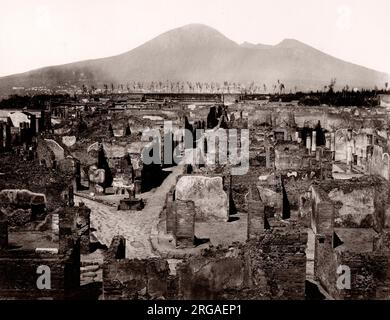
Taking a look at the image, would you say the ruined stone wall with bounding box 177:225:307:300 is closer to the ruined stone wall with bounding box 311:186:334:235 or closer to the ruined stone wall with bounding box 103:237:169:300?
the ruined stone wall with bounding box 103:237:169:300

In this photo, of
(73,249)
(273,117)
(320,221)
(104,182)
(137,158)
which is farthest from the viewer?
(273,117)

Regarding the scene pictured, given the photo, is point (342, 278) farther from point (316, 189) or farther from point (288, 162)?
point (288, 162)

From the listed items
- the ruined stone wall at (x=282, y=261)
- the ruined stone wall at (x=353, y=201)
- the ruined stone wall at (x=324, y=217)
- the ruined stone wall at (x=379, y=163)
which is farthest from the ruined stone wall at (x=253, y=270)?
the ruined stone wall at (x=379, y=163)

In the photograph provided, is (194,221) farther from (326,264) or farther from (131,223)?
(326,264)

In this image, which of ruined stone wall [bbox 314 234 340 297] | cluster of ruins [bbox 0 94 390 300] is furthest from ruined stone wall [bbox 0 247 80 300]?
ruined stone wall [bbox 314 234 340 297]

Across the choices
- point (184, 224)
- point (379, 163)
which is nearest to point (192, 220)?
point (184, 224)

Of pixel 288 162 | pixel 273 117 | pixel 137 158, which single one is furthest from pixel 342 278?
pixel 273 117
